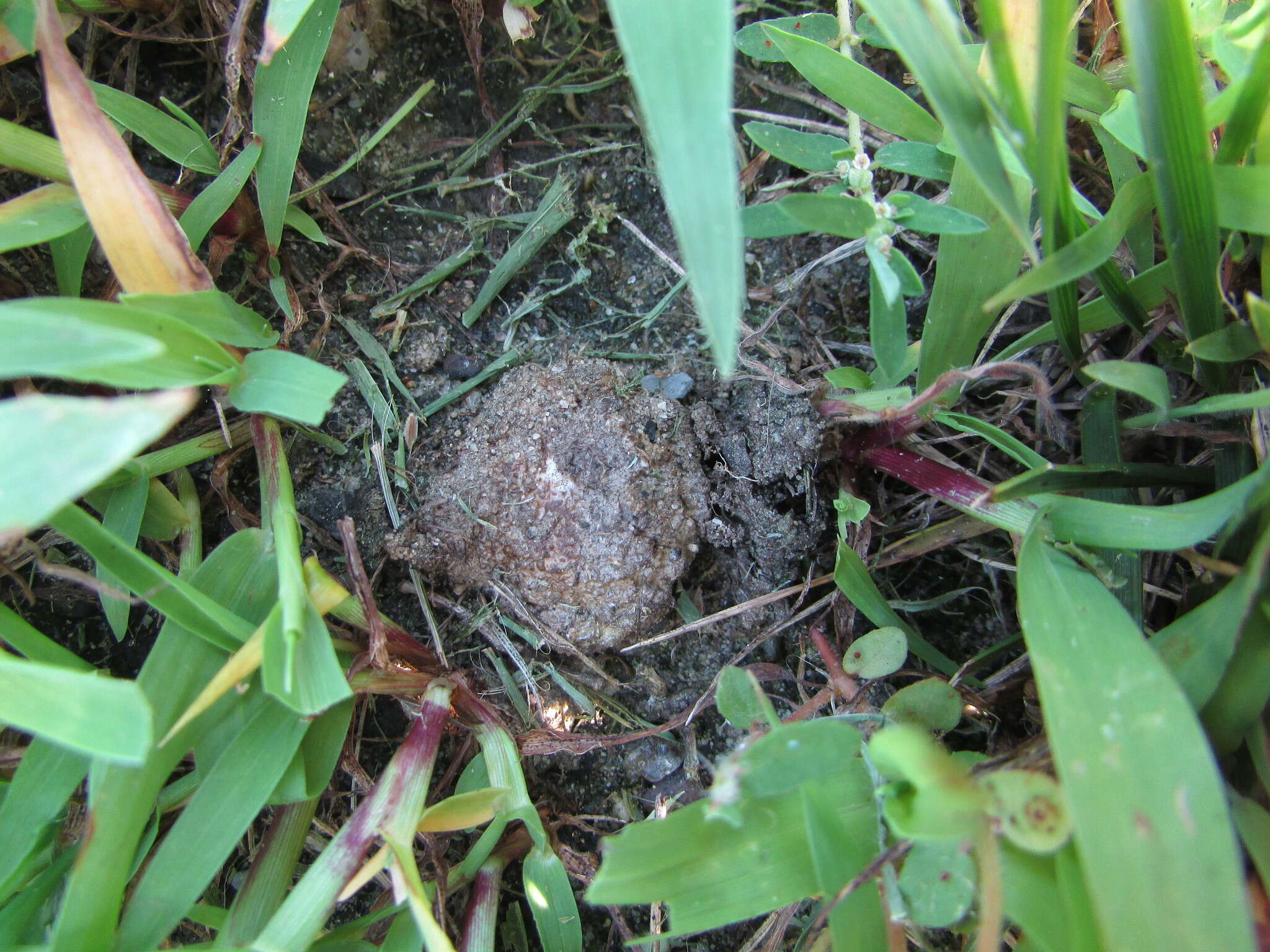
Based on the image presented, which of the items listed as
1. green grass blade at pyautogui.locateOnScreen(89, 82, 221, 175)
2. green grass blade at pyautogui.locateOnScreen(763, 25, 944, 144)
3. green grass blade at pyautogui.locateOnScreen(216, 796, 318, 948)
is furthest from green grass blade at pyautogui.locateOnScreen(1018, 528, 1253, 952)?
green grass blade at pyautogui.locateOnScreen(89, 82, 221, 175)

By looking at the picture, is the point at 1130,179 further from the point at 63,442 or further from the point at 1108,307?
the point at 63,442

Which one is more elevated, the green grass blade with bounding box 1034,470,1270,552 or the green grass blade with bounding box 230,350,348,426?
the green grass blade with bounding box 230,350,348,426

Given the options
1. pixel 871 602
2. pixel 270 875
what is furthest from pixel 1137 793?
pixel 270 875

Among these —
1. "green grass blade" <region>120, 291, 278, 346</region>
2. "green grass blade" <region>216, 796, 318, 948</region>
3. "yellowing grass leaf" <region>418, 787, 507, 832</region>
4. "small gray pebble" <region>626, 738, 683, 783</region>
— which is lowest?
→ "small gray pebble" <region>626, 738, 683, 783</region>

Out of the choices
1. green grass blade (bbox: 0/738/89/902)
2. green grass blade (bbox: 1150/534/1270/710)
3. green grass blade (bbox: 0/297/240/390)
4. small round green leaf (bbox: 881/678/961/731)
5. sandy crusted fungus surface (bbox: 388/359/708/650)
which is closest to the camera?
green grass blade (bbox: 0/297/240/390)

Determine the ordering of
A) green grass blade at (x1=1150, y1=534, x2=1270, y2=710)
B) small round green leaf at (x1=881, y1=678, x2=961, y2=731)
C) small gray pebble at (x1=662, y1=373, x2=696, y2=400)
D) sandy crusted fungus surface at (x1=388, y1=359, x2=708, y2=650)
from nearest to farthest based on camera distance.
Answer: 1. green grass blade at (x1=1150, y1=534, x2=1270, y2=710)
2. small round green leaf at (x1=881, y1=678, x2=961, y2=731)
3. sandy crusted fungus surface at (x1=388, y1=359, x2=708, y2=650)
4. small gray pebble at (x1=662, y1=373, x2=696, y2=400)

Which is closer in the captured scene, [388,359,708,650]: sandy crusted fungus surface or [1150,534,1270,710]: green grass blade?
[1150,534,1270,710]: green grass blade

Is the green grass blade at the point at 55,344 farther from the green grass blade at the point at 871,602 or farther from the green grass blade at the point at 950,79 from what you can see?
the green grass blade at the point at 871,602

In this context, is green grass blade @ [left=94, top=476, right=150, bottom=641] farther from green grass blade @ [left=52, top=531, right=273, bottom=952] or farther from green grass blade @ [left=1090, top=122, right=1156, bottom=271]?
green grass blade @ [left=1090, top=122, right=1156, bottom=271]
